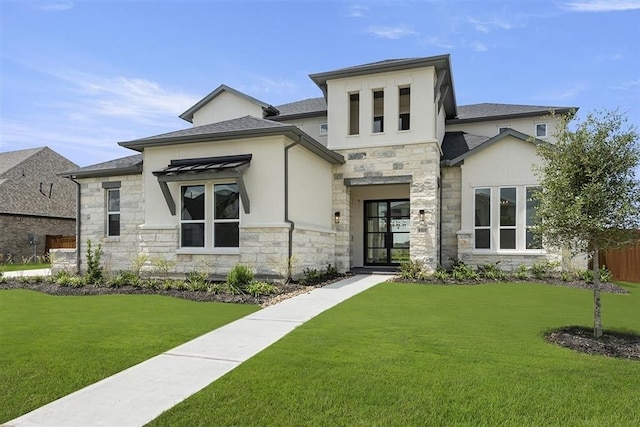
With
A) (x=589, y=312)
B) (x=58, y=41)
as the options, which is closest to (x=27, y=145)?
(x=58, y=41)

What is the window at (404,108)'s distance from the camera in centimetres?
1427

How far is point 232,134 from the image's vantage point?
11.1 m

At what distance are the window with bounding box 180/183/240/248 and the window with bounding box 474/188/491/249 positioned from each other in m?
8.02

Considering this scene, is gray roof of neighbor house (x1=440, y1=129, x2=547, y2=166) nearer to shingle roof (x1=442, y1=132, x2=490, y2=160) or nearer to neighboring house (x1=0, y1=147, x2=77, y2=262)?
shingle roof (x1=442, y1=132, x2=490, y2=160)

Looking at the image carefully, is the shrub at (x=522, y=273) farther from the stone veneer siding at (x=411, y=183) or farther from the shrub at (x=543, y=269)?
the stone veneer siding at (x=411, y=183)

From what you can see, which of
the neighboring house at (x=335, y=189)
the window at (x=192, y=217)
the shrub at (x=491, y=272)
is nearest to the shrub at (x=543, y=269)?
the neighboring house at (x=335, y=189)

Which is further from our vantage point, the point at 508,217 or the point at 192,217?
the point at 508,217

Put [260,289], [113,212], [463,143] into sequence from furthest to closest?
[463,143] < [113,212] < [260,289]

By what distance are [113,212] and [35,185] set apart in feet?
52.9

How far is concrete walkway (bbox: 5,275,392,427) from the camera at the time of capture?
11.5 feet

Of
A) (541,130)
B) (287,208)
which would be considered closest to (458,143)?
(541,130)

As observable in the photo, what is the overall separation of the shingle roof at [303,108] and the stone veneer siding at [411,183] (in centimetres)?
373

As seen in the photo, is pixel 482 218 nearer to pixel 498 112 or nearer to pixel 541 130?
pixel 541 130

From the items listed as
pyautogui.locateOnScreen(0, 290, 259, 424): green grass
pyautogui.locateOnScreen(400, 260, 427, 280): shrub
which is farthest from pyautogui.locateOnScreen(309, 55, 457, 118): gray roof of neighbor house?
pyautogui.locateOnScreen(0, 290, 259, 424): green grass
